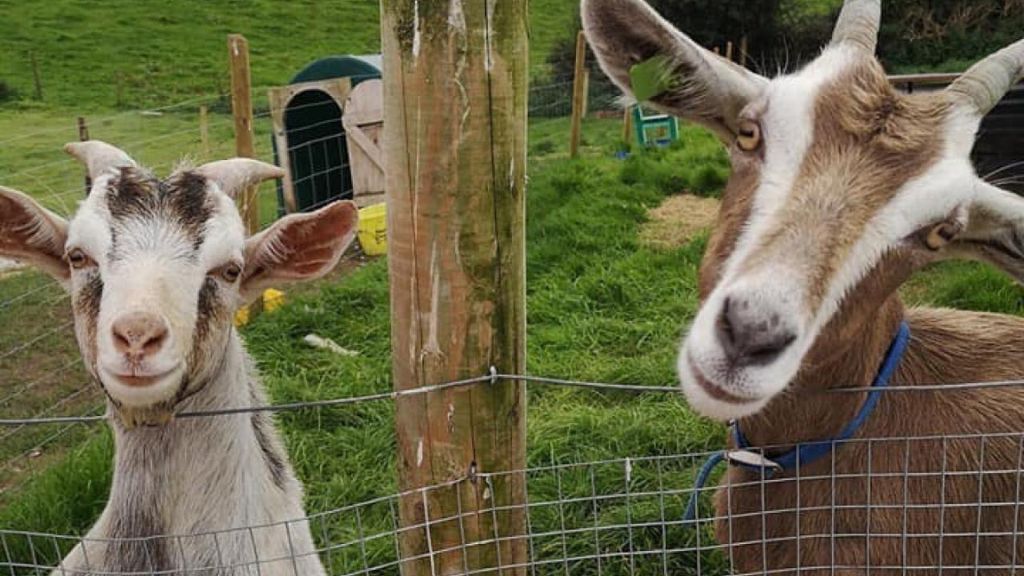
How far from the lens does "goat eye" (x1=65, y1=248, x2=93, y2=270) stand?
2.39m

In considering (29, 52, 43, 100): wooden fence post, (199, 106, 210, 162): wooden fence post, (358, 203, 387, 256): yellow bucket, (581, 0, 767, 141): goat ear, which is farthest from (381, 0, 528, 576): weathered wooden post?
Result: (29, 52, 43, 100): wooden fence post

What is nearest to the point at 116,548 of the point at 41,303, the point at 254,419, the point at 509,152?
the point at 254,419

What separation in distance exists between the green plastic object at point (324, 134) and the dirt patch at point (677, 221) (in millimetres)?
3299

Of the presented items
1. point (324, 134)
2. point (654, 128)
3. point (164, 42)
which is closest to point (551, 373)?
point (324, 134)

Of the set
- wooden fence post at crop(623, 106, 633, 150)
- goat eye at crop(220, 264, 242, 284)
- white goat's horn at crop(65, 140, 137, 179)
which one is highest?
white goat's horn at crop(65, 140, 137, 179)

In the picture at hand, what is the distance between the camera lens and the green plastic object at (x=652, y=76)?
7.55ft

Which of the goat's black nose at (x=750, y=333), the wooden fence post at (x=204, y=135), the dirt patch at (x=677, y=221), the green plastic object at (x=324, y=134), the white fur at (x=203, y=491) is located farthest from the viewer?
the green plastic object at (x=324, y=134)

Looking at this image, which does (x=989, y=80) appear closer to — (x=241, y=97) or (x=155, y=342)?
(x=155, y=342)

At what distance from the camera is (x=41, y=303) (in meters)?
7.46

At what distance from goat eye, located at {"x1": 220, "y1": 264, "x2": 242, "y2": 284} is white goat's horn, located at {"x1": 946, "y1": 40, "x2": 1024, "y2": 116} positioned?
193cm

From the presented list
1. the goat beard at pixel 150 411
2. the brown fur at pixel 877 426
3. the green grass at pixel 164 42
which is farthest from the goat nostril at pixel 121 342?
the green grass at pixel 164 42

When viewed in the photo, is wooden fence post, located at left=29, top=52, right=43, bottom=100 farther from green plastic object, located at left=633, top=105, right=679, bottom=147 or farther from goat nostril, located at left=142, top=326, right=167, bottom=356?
goat nostril, located at left=142, top=326, right=167, bottom=356

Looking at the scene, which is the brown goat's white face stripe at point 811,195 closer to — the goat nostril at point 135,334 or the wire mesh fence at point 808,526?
the wire mesh fence at point 808,526

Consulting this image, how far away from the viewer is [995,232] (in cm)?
226
